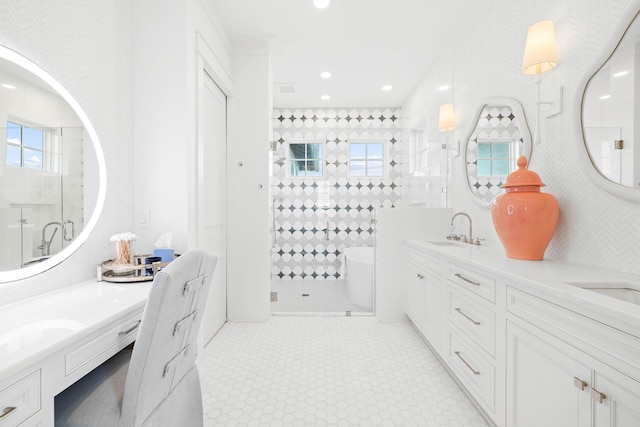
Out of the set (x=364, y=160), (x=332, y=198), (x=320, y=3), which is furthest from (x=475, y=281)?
(x=364, y=160)

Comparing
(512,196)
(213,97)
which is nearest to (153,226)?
(213,97)

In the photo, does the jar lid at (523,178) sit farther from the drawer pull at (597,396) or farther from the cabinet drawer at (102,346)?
the cabinet drawer at (102,346)

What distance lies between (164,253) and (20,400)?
1.11 meters

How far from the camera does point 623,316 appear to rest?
87 centimetres

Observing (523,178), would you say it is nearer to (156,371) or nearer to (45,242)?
(156,371)

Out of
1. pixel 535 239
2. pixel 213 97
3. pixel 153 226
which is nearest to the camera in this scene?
pixel 535 239

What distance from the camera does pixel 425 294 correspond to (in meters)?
2.59

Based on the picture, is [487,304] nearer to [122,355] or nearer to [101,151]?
[122,355]

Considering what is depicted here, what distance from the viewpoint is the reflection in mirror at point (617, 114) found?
52.2 inches

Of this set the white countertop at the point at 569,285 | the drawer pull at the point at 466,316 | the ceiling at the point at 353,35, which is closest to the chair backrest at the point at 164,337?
the white countertop at the point at 569,285

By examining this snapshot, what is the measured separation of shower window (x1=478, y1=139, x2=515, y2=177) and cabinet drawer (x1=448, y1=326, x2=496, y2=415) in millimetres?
1243

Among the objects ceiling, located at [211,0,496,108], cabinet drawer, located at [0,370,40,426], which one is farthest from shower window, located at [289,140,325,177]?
cabinet drawer, located at [0,370,40,426]

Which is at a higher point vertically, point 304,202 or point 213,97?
point 213,97

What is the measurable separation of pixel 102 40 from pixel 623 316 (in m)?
2.60
